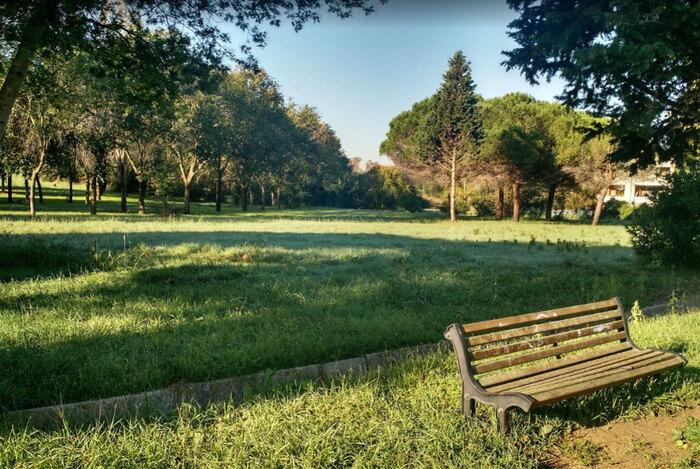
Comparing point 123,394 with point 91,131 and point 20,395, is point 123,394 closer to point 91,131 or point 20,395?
point 20,395

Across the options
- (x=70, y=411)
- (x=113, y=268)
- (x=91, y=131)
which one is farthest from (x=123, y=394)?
(x=91, y=131)

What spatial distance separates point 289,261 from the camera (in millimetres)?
10258

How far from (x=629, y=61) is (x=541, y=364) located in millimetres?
6487

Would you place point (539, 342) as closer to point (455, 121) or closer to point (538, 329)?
point (538, 329)

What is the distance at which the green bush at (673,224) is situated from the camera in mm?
9828

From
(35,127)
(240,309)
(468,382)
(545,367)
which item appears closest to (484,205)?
(35,127)

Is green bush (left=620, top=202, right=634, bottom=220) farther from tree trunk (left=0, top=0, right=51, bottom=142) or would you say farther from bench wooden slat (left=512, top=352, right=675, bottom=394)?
tree trunk (left=0, top=0, right=51, bottom=142)

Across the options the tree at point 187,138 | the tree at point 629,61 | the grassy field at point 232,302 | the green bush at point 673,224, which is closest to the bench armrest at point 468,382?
the grassy field at point 232,302

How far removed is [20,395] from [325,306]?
12.0 ft

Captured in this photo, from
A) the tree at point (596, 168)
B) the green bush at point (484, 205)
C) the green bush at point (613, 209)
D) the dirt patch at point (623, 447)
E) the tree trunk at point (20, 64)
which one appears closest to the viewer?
the dirt patch at point (623, 447)

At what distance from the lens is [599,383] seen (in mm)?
3309

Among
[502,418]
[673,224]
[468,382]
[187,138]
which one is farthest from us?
[187,138]

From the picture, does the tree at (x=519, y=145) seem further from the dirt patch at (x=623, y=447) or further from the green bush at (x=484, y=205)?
the dirt patch at (x=623, y=447)

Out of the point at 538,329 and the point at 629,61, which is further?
the point at 629,61
